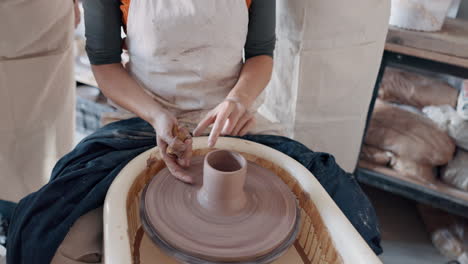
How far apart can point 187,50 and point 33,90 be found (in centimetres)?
60

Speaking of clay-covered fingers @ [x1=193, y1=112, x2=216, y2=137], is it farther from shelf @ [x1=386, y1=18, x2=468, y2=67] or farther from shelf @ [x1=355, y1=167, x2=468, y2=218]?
shelf @ [x1=355, y1=167, x2=468, y2=218]

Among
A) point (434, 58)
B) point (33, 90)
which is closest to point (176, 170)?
point (33, 90)

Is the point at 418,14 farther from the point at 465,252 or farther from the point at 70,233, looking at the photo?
the point at 70,233

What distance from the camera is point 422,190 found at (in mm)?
1915

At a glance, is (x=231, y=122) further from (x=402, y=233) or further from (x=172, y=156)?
(x=402, y=233)

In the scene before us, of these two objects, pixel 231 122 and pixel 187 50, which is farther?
pixel 187 50

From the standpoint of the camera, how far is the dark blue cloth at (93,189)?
89cm

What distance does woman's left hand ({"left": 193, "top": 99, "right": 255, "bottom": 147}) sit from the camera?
3.35ft

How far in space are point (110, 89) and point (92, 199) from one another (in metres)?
0.39

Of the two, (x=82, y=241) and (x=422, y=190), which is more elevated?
(x=82, y=241)

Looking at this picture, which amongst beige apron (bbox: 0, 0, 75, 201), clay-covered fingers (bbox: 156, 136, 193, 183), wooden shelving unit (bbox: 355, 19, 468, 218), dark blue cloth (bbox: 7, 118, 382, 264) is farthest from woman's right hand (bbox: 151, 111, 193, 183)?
wooden shelving unit (bbox: 355, 19, 468, 218)

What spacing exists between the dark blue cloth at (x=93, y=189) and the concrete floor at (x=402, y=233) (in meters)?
0.96

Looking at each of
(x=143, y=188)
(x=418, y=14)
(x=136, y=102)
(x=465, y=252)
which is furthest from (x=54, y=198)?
(x=465, y=252)

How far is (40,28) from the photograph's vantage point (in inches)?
52.5
